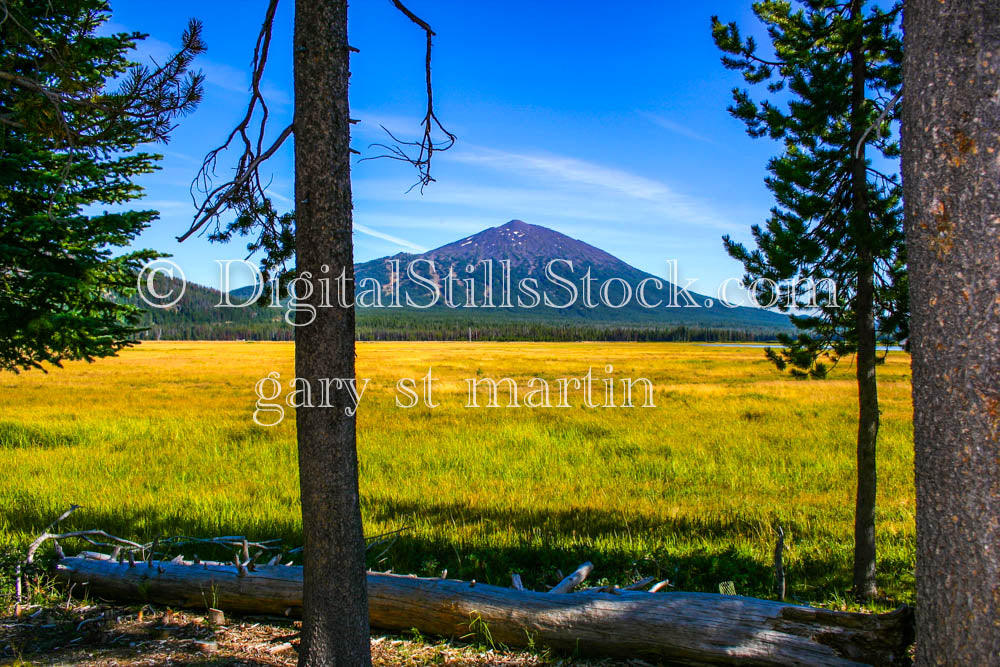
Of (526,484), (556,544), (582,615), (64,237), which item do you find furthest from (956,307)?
(64,237)

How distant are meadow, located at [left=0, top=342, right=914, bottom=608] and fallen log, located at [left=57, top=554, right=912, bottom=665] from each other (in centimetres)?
146

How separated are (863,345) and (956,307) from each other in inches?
142

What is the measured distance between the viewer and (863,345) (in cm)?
586

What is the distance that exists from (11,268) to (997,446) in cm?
1366

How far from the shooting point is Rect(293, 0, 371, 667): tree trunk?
11.7 feet

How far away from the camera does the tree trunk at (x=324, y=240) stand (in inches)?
141

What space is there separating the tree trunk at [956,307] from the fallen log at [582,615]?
118 centimetres

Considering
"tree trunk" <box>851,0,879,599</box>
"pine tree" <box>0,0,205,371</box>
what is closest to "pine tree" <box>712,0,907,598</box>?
"tree trunk" <box>851,0,879,599</box>

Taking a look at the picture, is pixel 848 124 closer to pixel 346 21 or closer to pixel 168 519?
pixel 346 21

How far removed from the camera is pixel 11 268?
35.6 feet

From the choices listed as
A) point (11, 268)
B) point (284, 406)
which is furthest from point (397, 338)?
point (11, 268)

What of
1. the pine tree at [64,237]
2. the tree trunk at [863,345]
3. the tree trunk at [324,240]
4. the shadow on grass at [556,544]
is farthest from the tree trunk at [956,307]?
the pine tree at [64,237]

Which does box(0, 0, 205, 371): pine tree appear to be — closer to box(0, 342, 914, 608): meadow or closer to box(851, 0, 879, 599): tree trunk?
box(0, 342, 914, 608): meadow

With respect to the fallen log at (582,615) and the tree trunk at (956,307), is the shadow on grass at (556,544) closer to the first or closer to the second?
the fallen log at (582,615)
